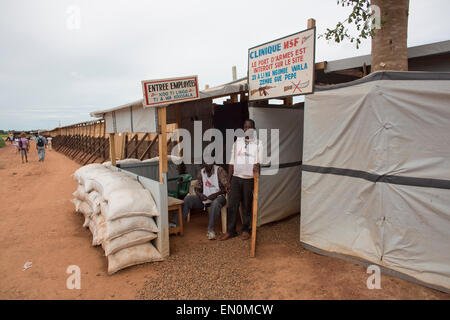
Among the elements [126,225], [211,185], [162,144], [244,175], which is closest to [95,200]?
[126,225]

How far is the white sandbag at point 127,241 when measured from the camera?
3765mm

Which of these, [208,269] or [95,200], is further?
[95,200]

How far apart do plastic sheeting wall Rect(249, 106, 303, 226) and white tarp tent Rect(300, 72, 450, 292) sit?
1.12m

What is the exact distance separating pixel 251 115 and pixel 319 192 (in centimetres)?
184

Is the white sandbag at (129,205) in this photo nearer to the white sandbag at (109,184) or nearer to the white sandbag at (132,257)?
the white sandbag at (109,184)

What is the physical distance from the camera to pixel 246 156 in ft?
14.6

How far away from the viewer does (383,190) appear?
330cm

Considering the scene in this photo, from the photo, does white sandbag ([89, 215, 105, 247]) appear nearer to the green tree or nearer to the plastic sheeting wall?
the plastic sheeting wall

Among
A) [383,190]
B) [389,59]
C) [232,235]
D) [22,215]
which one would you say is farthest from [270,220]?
[22,215]

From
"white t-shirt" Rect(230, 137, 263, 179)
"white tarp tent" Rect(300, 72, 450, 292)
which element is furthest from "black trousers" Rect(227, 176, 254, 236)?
"white tarp tent" Rect(300, 72, 450, 292)

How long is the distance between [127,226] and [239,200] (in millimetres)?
1843

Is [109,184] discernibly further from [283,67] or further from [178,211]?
[283,67]

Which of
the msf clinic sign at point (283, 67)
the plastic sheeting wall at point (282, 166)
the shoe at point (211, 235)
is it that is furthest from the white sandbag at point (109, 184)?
the msf clinic sign at point (283, 67)

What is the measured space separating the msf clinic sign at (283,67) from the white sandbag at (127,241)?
2.95m
